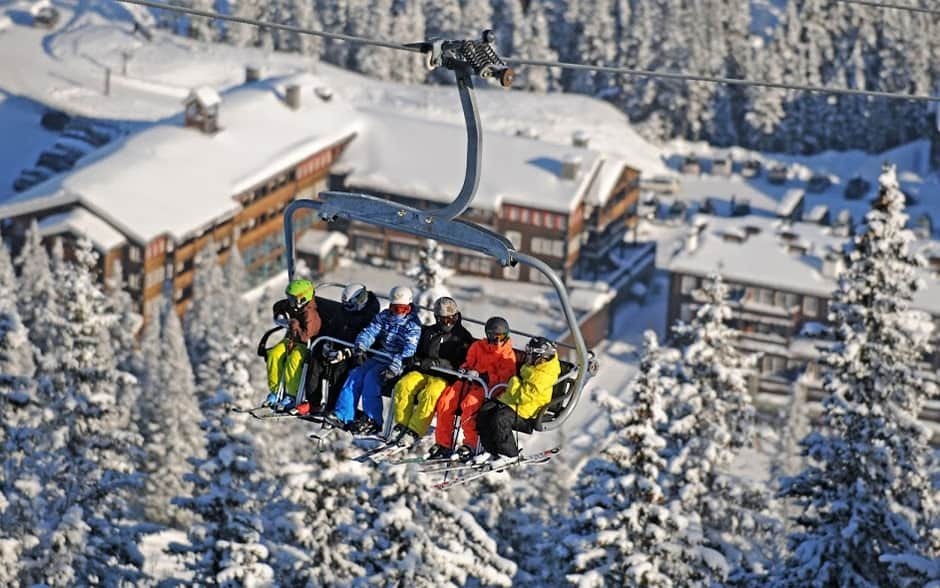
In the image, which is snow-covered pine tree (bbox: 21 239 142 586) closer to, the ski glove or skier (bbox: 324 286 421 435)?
skier (bbox: 324 286 421 435)

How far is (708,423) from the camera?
115ft

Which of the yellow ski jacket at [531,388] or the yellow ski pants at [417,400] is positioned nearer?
the yellow ski jacket at [531,388]

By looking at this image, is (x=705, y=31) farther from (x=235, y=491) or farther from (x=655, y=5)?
(x=235, y=491)

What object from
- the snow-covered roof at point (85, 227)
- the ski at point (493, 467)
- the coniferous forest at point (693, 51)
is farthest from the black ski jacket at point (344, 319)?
the coniferous forest at point (693, 51)

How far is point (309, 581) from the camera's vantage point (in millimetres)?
33344

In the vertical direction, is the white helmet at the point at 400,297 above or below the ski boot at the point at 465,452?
above

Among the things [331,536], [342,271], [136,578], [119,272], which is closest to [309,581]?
[331,536]

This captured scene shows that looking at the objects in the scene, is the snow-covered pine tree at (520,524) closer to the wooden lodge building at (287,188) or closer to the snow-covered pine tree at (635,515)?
the snow-covered pine tree at (635,515)

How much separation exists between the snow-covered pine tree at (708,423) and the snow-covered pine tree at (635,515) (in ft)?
3.78

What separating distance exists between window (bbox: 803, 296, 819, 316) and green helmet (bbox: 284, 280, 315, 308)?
Answer: 51346mm

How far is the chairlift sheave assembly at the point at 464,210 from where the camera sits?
15.7 meters

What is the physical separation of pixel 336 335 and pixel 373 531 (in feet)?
38.7

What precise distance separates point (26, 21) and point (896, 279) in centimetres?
10111

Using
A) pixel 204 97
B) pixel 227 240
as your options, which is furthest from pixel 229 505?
pixel 204 97
